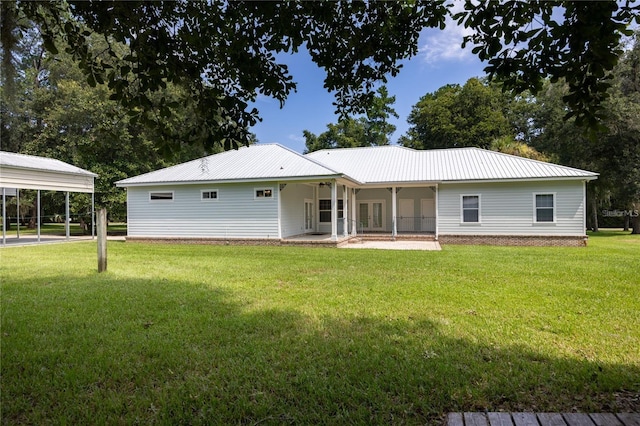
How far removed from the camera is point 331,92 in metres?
4.14

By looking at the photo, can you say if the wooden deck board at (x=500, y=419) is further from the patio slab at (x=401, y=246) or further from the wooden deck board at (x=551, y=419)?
the patio slab at (x=401, y=246)

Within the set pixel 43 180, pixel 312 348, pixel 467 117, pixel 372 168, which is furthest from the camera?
pixel 467 117

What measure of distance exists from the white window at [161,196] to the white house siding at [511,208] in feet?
42.1

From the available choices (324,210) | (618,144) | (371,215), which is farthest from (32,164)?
(618,144)

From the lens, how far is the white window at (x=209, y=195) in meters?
16.8

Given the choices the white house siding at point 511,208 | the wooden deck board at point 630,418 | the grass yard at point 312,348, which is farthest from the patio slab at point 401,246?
the wooden deck board at point 630,418

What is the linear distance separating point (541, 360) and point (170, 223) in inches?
655

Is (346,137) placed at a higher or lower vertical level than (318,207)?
higher

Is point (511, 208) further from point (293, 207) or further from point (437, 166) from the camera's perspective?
point (293, 207)

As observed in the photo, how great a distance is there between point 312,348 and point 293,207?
14.1 meters

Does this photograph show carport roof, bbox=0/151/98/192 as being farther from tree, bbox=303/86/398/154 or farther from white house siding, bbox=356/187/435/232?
tree, bbox=303/86/398/154

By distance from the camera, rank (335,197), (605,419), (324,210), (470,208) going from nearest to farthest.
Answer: (605,419) < (335,197) < (470,208) < (324,210)

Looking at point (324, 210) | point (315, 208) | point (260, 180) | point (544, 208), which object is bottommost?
point (544, 208)

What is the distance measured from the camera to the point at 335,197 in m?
15.4
